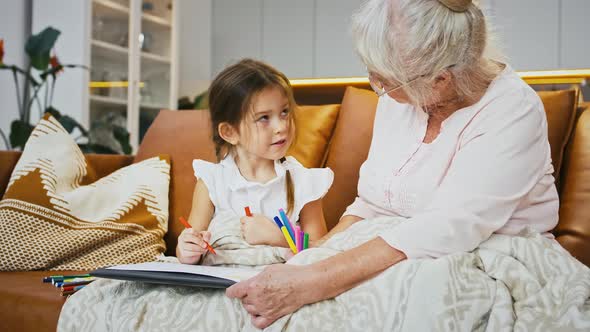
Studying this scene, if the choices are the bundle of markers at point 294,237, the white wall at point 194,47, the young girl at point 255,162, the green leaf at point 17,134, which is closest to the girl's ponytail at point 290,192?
the young girl at point 255,162

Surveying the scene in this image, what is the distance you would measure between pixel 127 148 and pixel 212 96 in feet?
7.81

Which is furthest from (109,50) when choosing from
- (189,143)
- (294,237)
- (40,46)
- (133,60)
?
(294,237)

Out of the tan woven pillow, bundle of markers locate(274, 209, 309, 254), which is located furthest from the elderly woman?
the tan woven pillow

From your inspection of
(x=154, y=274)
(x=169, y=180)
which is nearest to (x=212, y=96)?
(x=169, y=180)

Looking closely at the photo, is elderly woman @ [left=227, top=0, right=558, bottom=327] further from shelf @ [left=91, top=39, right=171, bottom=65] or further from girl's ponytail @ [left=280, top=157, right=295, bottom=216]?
shelf @ [left=91, top=39, right=171, bottom=65]

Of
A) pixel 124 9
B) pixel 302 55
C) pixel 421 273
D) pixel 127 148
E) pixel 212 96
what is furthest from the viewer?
pixel 302 55

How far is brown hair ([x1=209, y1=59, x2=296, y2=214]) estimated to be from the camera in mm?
1578

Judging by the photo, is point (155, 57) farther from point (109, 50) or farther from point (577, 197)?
point (577, 197)

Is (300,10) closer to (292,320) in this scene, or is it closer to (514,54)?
(514,54)

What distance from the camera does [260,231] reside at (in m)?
1.42

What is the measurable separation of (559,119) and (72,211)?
54.2 inches

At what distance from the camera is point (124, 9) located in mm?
4527

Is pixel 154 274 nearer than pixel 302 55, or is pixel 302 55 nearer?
pixel 154 274

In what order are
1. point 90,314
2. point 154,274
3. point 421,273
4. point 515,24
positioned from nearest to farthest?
1. point 421,273
2. point 154,274
3. point 90,314
4. point 515,24
